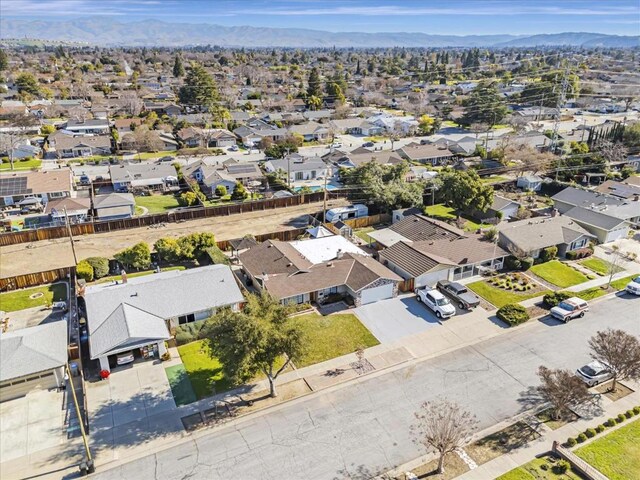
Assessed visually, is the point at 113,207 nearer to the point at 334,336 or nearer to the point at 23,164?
the point at 334,336

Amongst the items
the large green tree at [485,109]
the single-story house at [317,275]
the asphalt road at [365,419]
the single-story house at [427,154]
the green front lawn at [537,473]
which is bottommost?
the asphalt road at [365,419]

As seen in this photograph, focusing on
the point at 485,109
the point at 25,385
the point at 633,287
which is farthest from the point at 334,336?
the point at 485,109

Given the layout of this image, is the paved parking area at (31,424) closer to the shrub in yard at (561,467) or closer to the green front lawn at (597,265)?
the shrub in yard at (561,467)

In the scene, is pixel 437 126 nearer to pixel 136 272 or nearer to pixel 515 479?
pixel 136 272

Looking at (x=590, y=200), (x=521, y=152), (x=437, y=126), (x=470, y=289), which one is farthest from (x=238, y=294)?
(x=437, y=126)

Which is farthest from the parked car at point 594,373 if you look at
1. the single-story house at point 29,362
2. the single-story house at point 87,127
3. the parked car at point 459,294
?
the single-story house at point 87,127

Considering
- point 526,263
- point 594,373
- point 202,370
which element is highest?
point 526,263
